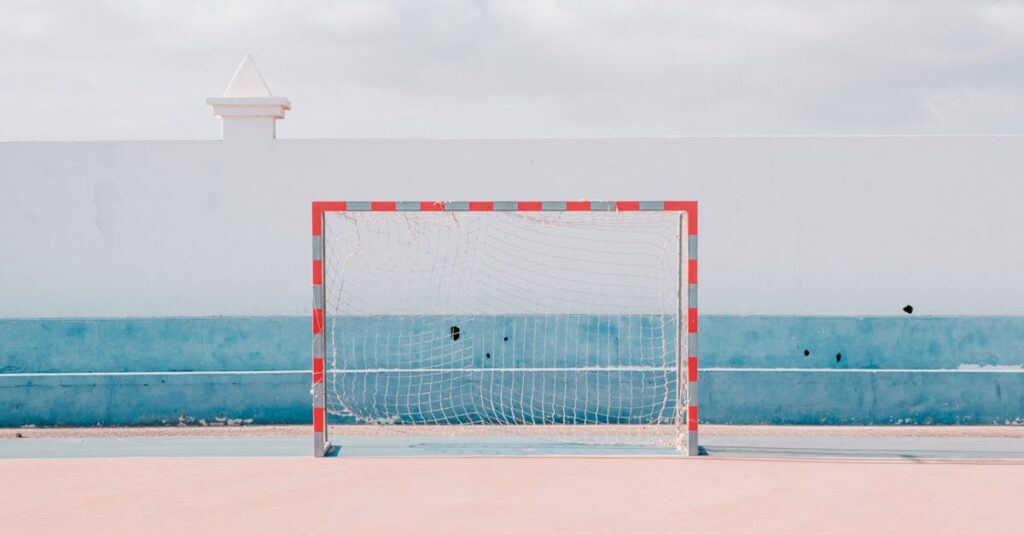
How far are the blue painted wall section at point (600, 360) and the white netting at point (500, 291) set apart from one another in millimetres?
84

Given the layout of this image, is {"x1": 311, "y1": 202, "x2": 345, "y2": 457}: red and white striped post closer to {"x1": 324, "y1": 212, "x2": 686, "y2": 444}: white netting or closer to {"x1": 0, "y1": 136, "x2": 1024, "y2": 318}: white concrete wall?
{"x1": 324, "y1": 212, "x2": 686, "y2": 444}: white netting

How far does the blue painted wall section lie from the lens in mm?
12336

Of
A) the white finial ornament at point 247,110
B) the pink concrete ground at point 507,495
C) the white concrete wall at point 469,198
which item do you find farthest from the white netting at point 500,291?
the pink concrete ground at point 507,495

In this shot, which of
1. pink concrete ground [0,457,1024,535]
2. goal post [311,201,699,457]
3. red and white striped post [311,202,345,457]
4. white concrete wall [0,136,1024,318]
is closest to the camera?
pink concrete ground [0,457,1024,535]

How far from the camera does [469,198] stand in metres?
13.7

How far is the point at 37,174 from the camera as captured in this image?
45.7 feet

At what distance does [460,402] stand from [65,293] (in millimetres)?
5088

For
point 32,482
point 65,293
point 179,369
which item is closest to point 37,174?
→ point 65,293

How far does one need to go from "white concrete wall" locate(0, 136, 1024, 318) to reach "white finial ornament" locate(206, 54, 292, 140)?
0.57 feet

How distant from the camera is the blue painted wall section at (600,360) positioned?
12336mm

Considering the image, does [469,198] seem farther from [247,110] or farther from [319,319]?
[319,319]

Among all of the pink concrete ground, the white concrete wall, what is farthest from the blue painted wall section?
the pink concrete ground

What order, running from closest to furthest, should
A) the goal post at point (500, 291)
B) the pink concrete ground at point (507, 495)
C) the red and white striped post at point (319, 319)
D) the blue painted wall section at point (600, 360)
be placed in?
the pink concrete ground at point (507, 495)
the red and white striped post at point (319, 319)
the blue painted wall section at point (600, 360)
the goal post at point (500, 291)

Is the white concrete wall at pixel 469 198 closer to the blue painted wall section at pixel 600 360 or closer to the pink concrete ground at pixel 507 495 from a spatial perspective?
the blue painted wall section at pixel 600 360
